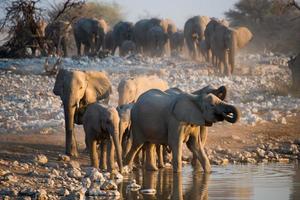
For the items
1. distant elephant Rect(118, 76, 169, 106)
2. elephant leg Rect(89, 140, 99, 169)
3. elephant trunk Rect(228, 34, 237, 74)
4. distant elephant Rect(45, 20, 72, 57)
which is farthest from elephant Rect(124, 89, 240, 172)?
distant elephant Rect(45, 20, 72, 57)

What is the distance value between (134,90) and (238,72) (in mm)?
12059

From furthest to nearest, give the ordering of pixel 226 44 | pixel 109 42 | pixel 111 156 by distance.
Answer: pixel 109 42 → pixel 226 44 → pixel 111 156

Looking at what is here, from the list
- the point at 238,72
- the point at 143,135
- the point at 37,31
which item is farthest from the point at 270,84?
the point at 143,135

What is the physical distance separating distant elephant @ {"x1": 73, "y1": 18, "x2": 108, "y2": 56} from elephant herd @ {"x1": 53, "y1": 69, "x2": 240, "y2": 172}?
22630 mm

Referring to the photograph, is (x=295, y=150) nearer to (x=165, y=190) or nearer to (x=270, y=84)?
(x=165, y=190)

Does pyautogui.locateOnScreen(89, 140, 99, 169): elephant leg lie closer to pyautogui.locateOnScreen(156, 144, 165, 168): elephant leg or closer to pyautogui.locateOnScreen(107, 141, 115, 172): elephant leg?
pyautogui.locateOnScreen(107, 141, 115, 172): elephant leg

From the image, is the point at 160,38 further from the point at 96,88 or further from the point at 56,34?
the point at 96,88

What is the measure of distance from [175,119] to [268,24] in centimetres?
3767

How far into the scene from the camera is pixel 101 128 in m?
15.0

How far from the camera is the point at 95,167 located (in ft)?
48.7

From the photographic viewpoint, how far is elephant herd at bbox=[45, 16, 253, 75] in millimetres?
31295

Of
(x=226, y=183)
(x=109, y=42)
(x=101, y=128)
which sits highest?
(x=109, y=42)

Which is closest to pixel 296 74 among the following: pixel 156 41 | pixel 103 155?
pixel 103 155

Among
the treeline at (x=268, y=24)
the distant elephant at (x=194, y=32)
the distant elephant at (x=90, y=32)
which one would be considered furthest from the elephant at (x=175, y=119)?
the treeline at (x=268, y=24)
